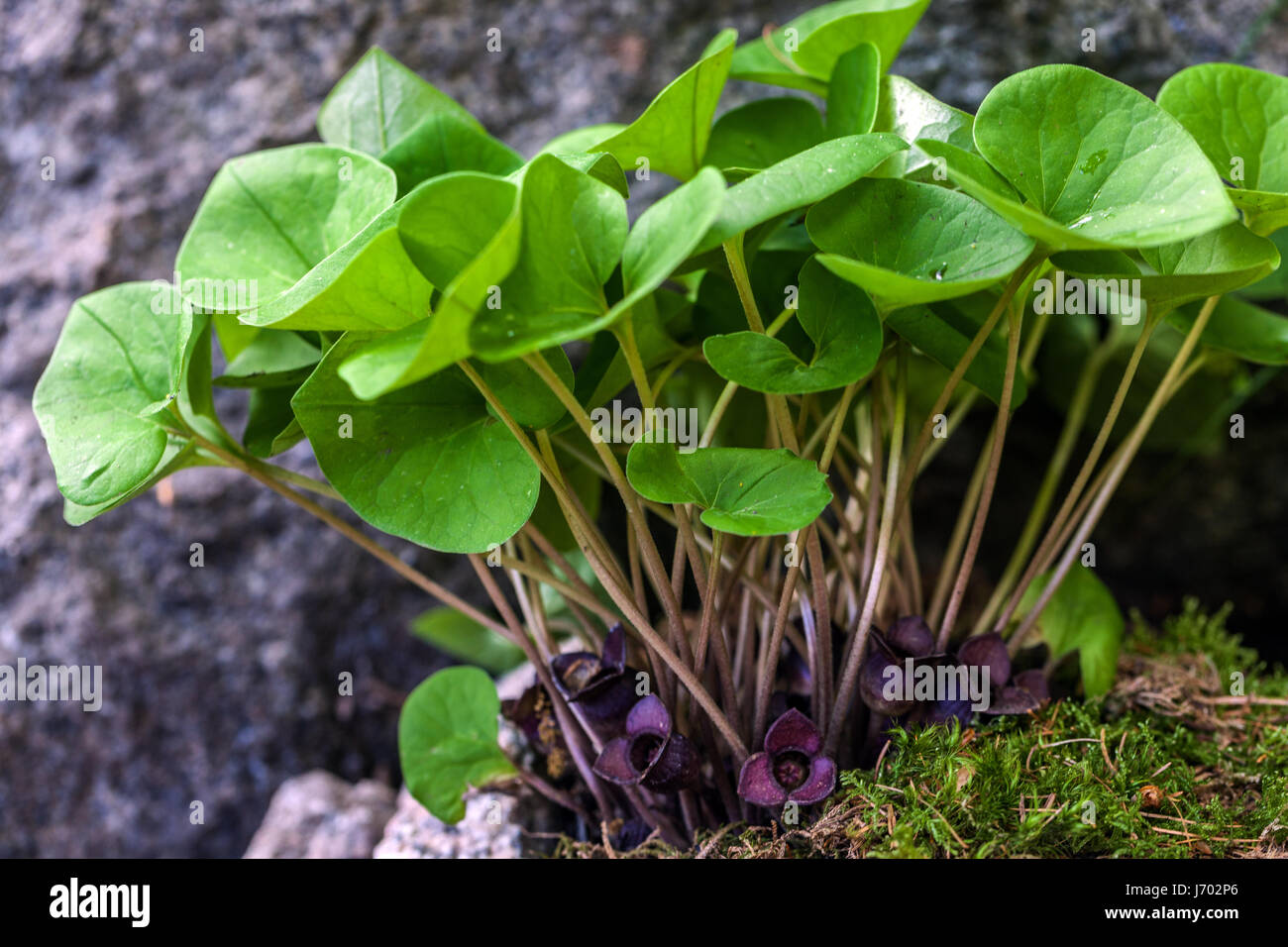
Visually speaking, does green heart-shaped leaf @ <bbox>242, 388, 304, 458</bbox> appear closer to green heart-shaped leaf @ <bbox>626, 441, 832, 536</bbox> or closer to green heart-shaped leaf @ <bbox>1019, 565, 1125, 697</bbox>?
green heart-shaped leaf @ <bbox>626, 441, 832, 536</bbox>

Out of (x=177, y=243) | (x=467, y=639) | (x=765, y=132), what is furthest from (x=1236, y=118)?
(x=177, y=243)

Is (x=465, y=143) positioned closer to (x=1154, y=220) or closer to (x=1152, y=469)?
(x=1154, y=220)

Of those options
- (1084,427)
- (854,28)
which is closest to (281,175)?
(854,28)

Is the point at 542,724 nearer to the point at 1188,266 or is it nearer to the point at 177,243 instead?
the point at 1188,266

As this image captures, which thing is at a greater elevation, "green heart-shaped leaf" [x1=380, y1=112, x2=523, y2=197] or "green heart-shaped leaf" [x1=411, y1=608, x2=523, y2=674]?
"green heart-shaped leaf" [x1=380, y1=112, x2=523, y2=197]

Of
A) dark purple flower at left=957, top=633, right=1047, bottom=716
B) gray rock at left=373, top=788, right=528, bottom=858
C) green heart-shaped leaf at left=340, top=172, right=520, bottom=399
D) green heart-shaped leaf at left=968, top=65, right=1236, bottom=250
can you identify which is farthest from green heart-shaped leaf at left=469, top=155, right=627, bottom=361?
gray rock at left=373, top=788, right=528, bottom=858
